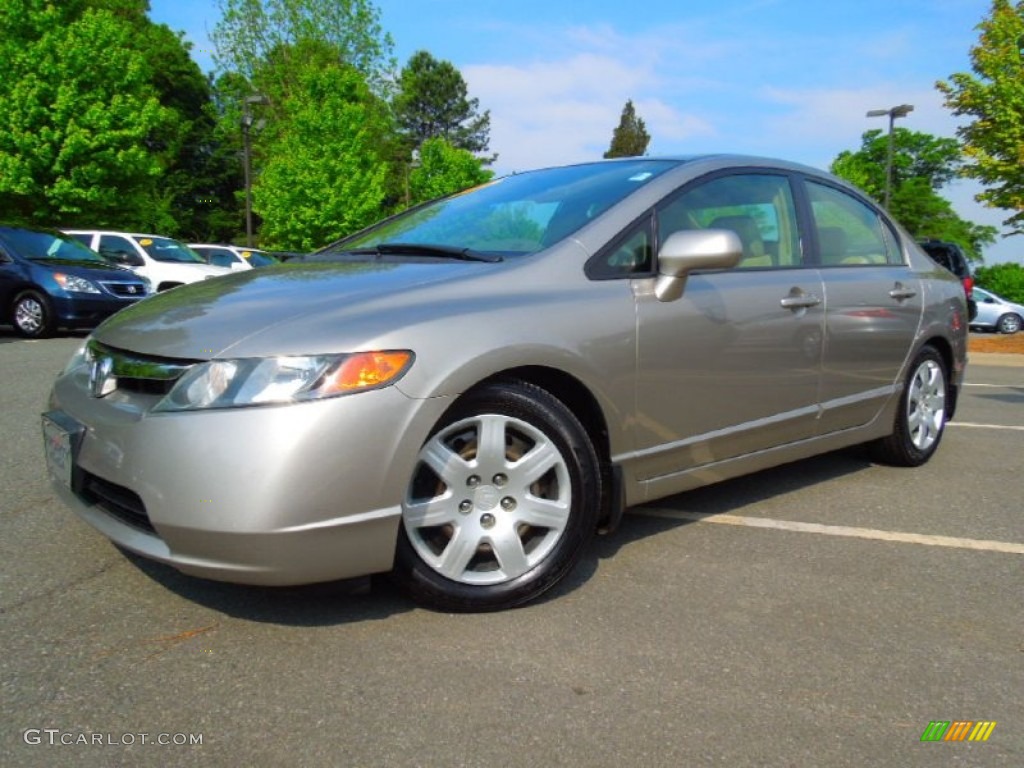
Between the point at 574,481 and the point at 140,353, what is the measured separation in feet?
4.62

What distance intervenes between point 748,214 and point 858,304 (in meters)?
0.79

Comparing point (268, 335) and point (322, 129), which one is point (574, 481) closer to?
point (268, 335)

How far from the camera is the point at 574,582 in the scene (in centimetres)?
293

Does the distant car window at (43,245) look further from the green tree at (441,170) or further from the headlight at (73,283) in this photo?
the green tree at (441,170)

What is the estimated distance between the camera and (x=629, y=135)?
80.4 meters

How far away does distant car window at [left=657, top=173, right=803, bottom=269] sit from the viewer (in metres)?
3.36

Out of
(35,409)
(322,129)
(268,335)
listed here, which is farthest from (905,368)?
(322,129)

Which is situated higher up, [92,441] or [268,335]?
[268,335]

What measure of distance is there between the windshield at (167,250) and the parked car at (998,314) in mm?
21945

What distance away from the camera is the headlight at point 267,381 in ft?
7.48

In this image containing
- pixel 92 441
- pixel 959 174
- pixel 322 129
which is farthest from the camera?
pixel 322 129

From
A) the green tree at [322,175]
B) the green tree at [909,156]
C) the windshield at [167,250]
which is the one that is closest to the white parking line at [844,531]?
the windshield at [167,250]

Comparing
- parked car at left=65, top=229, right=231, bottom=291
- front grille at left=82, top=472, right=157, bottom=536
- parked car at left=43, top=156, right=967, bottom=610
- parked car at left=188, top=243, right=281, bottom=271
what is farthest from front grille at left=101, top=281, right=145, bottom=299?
front grille at left=82, top=472, right=157, bottom=536

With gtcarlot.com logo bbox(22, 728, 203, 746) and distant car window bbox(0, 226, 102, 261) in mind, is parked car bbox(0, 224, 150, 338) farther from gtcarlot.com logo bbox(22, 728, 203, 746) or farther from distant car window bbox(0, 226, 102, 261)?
gtcarlot.com logo bbox(22, 728, 203, 746)
